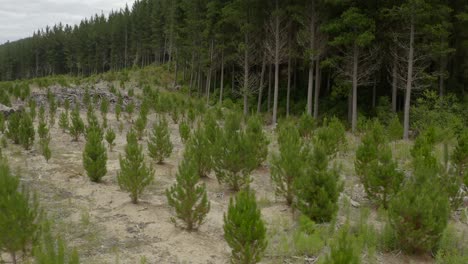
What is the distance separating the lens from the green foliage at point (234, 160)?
8.05 m

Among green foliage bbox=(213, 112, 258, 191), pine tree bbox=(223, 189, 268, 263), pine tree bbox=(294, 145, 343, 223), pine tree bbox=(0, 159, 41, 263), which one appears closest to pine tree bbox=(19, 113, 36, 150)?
green foliage bbox=(213, 112, 258, 191)

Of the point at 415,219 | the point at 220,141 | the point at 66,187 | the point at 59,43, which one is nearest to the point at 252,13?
the point at 220,141

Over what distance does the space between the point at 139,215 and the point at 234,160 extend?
2270 mm

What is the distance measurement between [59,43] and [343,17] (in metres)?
71.9

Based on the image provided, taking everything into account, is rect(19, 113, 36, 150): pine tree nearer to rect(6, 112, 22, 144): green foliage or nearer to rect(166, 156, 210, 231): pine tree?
rect(6, 112, 22, 144): green foliage

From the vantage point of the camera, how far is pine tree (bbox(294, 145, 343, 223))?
6.44 meters

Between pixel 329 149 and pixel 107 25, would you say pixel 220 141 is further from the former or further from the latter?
pixel 107 25

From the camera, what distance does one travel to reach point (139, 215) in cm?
689

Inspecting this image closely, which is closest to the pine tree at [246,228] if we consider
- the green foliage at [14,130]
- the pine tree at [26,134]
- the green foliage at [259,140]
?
the green foliage at [259,140]

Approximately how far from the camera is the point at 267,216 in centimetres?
709

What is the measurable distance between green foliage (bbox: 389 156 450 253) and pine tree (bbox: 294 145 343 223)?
102 centimetres

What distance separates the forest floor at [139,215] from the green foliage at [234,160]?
39cm

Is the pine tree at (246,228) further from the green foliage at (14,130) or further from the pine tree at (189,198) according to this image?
the green foliage at (14,130)

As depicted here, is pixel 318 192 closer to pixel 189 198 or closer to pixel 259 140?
pixel 189 198
